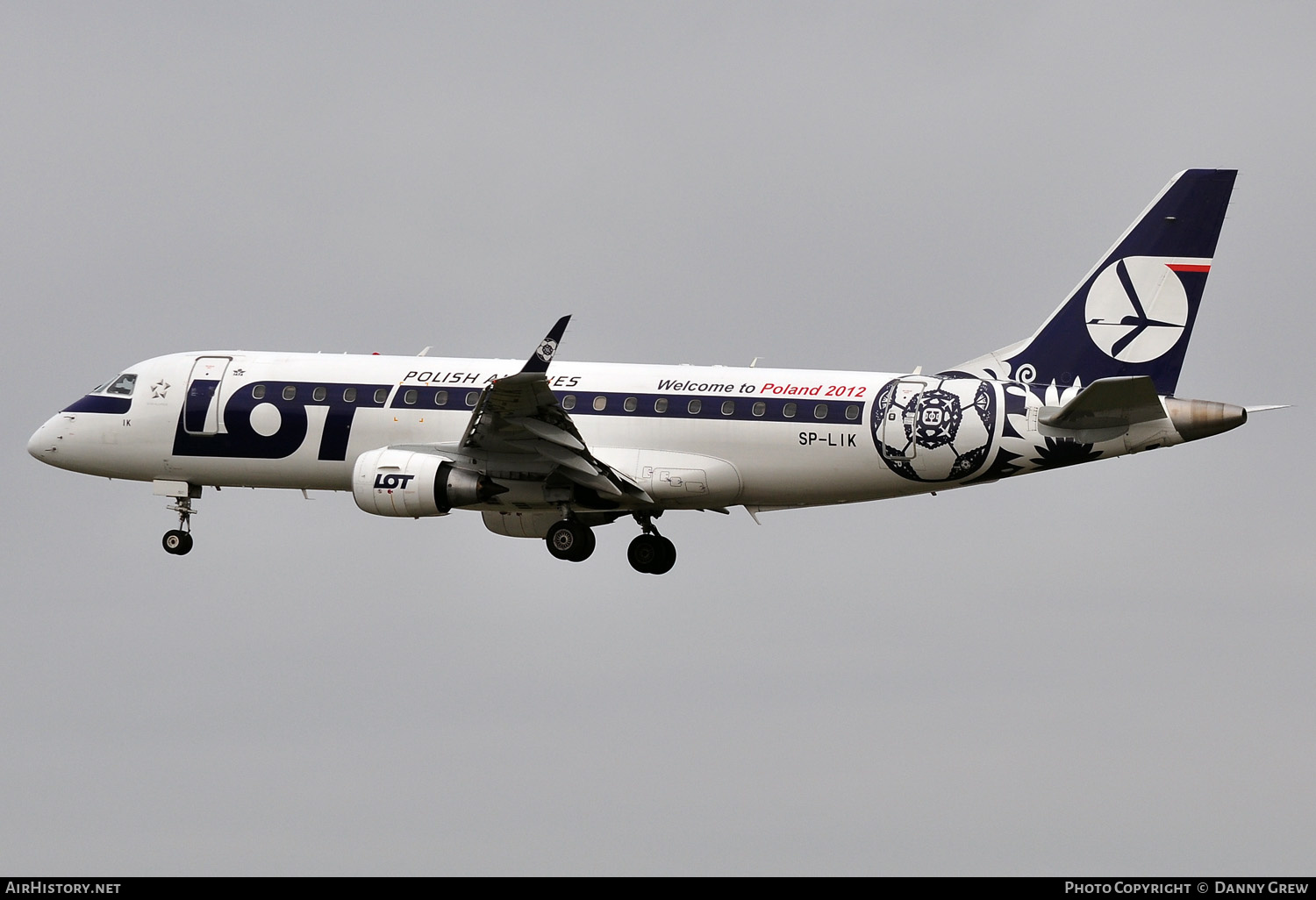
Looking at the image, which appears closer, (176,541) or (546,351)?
(546,351)

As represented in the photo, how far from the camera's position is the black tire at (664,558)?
51469 millimetres

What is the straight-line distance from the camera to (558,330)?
44.2m

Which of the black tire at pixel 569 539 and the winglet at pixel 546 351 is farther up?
the winglet at pixel 546 351

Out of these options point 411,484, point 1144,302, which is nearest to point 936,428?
point 1144,302

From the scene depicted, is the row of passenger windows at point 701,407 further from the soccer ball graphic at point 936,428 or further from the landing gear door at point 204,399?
the landing gear door at point 204,399

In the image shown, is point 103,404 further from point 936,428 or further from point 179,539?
point 936,428

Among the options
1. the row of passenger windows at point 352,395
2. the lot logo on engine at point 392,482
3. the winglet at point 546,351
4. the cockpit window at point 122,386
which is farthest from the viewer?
the cockpit window at point 122,386

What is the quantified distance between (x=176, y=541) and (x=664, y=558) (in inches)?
542

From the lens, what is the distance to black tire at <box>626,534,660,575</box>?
5147cm

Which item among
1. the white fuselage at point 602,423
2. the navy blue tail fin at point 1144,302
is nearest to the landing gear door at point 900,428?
the white fuselage at point 602,423

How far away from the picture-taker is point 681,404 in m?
48.5

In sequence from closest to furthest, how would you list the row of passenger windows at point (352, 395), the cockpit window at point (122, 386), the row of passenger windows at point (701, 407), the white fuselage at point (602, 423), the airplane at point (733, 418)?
1. the airplane at point (733, 418)
2. the white fuselage at point (602, 423)
3. the row of passenger windows at point (701, 407)
4. the row of passenger windows at point (352, 395)
5. the cockpit window at point (122, 386)

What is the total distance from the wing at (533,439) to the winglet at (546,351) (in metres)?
0.02
